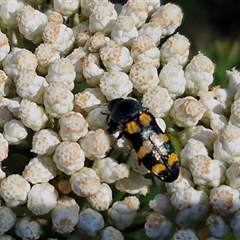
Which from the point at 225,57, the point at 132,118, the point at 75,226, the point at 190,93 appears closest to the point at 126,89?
the point at 132,118

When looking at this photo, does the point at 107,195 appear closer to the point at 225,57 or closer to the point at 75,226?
the point at 75,226

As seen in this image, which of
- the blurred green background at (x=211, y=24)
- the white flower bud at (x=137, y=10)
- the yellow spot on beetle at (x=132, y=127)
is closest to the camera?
the yellow spot on beetle at (x=132, y=127)

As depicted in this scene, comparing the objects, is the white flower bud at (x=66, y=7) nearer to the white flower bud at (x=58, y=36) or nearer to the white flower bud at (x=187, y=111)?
the white flower bud at (x=58, y=36)

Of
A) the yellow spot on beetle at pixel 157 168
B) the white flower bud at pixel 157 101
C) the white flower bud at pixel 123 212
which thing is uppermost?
the white flower bud at pixel 157 101

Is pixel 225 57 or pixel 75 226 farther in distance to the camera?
pixel 225 57

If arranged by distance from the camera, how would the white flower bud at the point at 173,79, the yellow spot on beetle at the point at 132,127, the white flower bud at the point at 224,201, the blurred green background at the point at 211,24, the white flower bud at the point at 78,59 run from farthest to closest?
the blurred green background at the point at 211,24 → the white flower bud at the point at 78,59 → the white flower bud at the point at 173,79 → the yellow spot on beetle at the point at 132,127 → the white flower bud at the point at 224,201

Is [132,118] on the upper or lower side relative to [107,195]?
upper

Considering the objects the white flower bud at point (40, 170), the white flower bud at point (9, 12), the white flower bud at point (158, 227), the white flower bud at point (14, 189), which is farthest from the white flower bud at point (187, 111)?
the white flower bud at point (9, 12)
